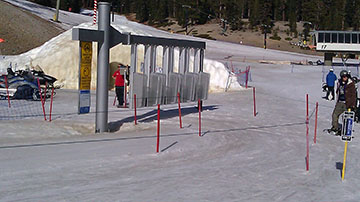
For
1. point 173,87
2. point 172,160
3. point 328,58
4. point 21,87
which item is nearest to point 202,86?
point 173,87

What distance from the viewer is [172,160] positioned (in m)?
11.5

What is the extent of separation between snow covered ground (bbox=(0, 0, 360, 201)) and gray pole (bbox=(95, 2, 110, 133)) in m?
0.53

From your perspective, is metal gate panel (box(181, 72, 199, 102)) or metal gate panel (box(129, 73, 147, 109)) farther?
metal gate panel (box(181, 72, 199, 102))

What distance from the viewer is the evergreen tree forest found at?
114000mm

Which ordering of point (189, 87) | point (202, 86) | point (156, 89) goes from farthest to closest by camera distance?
point (202, 86)
point (189, 87)
point (156, 89)

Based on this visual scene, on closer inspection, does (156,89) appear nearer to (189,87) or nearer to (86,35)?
(189,87)

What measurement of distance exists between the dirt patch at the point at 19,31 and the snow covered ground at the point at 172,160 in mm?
36275

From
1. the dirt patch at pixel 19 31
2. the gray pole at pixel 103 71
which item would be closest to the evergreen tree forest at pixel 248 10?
the dirt patch at pixel 19 31

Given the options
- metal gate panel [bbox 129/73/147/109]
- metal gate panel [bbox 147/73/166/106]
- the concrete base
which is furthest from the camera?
the concrete base

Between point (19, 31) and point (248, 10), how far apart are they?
91.8 meters

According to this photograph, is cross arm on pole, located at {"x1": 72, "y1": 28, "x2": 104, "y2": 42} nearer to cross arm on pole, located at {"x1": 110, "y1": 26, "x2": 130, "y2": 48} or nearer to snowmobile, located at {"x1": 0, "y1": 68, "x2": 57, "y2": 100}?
cross arm on pole, located at {"x1": 110, "y1": 26, "x2": 130, "y2": 48}

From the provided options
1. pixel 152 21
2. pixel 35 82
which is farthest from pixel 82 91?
pixel 152 21

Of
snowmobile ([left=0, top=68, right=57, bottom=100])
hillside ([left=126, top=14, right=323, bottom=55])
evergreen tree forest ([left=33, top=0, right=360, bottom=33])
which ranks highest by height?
evergreen tree forest ([left=33, top=0, right=360, bottom=33])

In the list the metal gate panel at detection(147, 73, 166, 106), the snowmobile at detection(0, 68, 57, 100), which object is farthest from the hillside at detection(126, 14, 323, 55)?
the metal gate panel at detection(147, 73, 166, 106)
